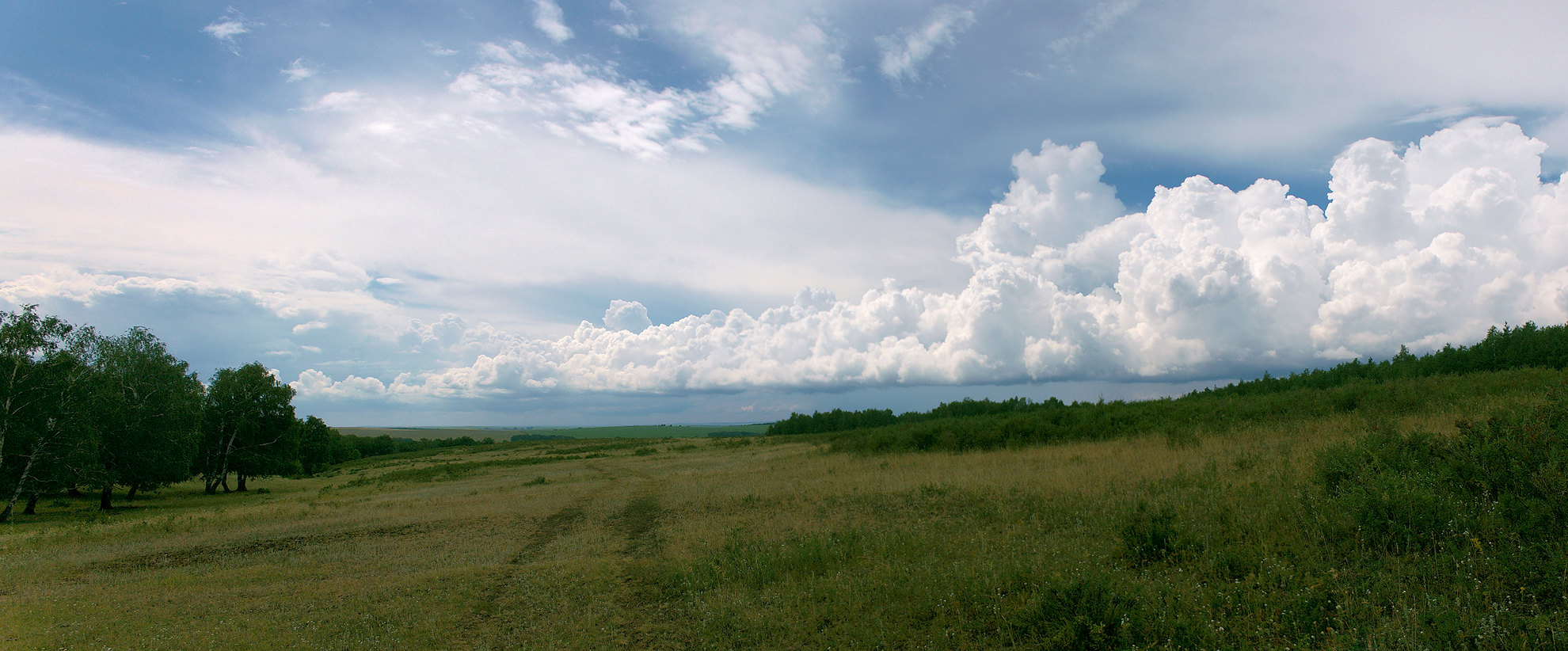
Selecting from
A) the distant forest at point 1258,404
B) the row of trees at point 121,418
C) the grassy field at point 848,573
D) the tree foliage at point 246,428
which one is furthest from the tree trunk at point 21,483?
the distant forest at point 1258,404

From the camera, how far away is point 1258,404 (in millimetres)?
26953

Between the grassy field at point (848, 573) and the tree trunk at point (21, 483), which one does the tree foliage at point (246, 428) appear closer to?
the tree trunk at point (21, 483)

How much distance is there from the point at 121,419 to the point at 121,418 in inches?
1.8

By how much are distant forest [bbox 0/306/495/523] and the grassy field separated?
1375 centimetres

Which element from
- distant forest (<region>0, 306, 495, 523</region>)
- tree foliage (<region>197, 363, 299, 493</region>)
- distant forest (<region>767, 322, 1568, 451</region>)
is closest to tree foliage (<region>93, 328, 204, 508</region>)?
distant forest (<region>0, 306, 495, 523</region>)

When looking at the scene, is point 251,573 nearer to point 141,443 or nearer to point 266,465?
point 141,443

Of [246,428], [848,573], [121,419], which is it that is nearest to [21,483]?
[121,419]

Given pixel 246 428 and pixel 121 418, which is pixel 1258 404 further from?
pixel 246 428

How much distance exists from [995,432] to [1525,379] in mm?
21171

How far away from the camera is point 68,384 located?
3064cm

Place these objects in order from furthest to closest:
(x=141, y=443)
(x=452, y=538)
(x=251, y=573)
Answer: (x=141, y=443), (x=452, y=538), (x=251, y=573)

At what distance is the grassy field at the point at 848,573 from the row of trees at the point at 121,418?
539 inches

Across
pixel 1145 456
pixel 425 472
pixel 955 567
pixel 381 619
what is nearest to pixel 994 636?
pixel 955 567

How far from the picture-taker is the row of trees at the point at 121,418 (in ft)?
96.8
